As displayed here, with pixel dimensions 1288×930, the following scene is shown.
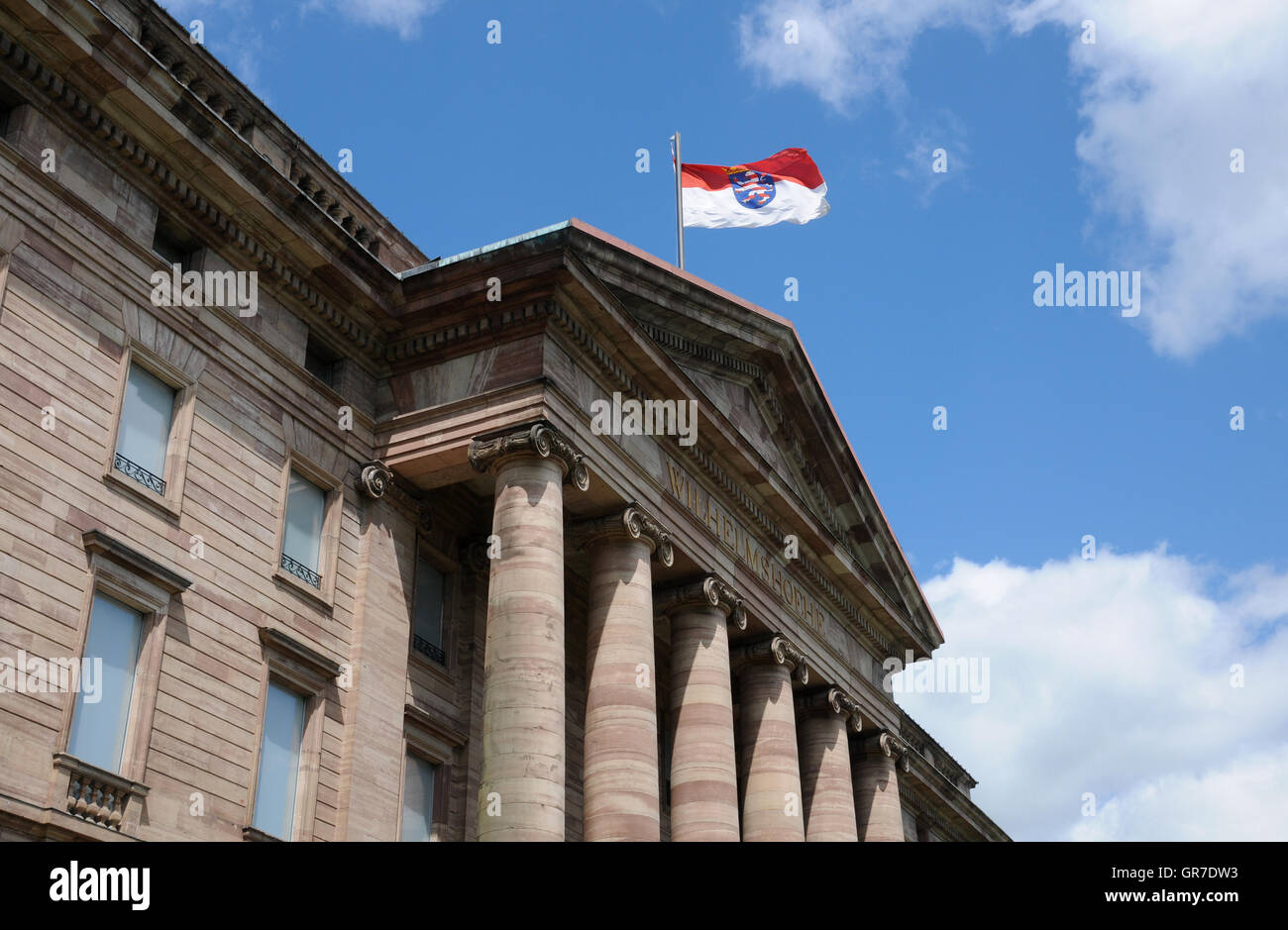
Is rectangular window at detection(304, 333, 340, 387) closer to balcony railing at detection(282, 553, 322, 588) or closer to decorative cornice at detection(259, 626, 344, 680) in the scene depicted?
balcony railing at detection(282, 553, 322, 588)

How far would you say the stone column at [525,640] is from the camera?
23125mm

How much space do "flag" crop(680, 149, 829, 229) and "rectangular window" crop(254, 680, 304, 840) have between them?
17.5m

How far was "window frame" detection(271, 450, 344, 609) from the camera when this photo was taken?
24.5 m

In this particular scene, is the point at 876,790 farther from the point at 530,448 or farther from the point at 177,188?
the point at 177,188

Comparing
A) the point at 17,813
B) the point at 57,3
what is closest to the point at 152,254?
the point at 57,3

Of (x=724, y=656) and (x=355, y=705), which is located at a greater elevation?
(x=724, y=656)

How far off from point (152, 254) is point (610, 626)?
34.6ft

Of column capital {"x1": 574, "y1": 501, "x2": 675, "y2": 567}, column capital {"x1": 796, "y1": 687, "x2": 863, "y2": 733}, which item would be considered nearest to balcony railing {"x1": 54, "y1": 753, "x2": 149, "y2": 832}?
column capital {"x1": 574, "y1": 501, "x2": 675, "y2": 567}

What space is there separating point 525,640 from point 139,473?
6.81 meters

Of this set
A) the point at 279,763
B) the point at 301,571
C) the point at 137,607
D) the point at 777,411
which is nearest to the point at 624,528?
the point at 301,571

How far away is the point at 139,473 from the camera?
72.3ft

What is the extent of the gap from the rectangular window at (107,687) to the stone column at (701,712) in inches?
476
